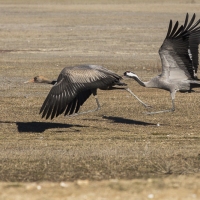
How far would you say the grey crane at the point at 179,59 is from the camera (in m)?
10.8

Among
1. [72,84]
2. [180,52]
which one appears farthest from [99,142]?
[180,52]

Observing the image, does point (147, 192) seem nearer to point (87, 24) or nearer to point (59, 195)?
point (59, 195)

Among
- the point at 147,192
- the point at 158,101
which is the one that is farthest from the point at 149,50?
the point at 147,192

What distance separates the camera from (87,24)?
37.3 m

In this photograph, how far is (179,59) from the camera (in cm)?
1109

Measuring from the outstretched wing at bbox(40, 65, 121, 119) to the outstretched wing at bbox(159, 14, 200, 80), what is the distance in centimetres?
91

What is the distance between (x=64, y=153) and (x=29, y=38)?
21.3m

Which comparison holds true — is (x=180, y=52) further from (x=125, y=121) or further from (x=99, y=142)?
(x=99, y=142)

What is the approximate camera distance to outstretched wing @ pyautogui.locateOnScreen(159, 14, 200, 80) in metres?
10.7

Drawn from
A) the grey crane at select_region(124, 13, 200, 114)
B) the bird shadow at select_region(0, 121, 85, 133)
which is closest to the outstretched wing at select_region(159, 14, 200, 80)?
the grey crane at select_region(124, 13, 200, 114)

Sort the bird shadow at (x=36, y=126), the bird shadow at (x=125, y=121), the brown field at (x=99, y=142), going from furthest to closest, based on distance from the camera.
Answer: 1. the bird shadow at (x=125, y=121)
2. the bird shadow at (x=36, y=126)
3. the brown field at (x=99, y=142)

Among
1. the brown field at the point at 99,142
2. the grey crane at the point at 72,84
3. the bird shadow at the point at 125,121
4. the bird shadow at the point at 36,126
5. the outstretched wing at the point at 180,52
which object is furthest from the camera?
the bird shadow at the point at 125,121

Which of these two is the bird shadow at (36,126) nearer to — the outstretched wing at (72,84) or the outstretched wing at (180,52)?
the outstretched wing at (72,84)

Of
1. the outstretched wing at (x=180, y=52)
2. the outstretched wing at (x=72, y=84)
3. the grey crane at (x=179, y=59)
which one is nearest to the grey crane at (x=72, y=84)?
the outstretched wing at (x=72, y=84)
